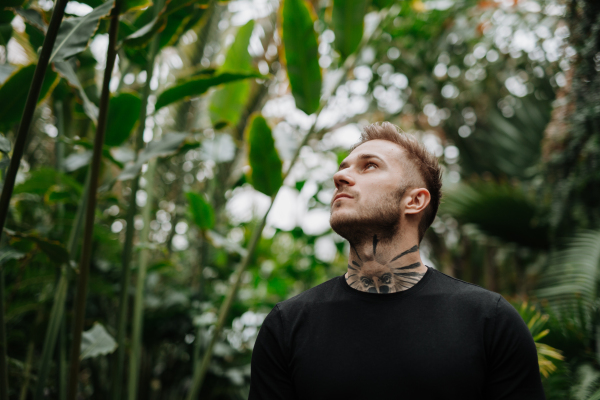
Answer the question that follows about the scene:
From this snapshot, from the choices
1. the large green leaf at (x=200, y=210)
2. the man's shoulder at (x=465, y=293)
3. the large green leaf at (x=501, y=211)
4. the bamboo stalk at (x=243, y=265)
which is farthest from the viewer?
the large green leaf at (x=501, y=211)

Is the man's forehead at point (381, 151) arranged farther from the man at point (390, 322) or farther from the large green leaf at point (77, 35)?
the large green leaf at point (77, 35)

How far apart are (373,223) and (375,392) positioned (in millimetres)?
427

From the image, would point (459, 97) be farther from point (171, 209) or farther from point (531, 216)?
point (171, 209)

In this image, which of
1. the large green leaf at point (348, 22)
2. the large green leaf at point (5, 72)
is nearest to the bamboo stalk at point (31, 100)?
the large green leaf at point (5, 72)

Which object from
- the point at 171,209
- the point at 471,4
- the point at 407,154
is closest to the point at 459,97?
the point at 471,4

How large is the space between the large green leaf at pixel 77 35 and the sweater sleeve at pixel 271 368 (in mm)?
941

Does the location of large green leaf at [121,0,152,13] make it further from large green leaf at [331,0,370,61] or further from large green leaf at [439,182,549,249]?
large green leaf at [439,182,549,249]

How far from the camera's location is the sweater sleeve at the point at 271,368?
3.47 feet

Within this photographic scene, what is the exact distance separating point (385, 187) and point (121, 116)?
1280 mm

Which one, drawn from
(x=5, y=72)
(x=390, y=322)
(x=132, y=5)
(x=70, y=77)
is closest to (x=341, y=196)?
(x=390, y=322)

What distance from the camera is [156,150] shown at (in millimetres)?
1523

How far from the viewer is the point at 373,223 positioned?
1.11 metres

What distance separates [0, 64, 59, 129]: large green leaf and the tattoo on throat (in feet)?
4.26

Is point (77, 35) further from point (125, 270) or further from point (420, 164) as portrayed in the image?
point (420, 164)
